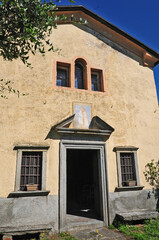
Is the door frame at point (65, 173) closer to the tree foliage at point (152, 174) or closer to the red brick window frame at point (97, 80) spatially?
the tree foliage at point (152, 174)

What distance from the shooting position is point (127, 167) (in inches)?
277

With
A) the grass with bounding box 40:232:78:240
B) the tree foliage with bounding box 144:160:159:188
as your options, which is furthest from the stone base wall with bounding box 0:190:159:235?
the tree foliage with bounding box 144:160:159:188

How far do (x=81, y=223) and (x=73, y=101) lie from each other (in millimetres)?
4199

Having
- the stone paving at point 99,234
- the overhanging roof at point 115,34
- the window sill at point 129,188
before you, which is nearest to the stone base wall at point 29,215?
the stone paving at point 99,234

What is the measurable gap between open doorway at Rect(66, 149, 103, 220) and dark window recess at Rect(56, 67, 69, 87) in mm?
2978

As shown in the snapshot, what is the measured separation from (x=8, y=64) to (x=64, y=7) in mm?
3568

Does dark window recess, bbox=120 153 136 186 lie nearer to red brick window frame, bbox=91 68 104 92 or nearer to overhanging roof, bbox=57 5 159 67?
red brick window frame, bbox=91 68 104 92

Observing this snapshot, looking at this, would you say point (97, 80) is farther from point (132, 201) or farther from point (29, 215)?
point (29, 215)

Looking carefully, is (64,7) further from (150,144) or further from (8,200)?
(8,200)

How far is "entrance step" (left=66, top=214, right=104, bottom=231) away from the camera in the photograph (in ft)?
18.4

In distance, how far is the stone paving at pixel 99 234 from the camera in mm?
5016

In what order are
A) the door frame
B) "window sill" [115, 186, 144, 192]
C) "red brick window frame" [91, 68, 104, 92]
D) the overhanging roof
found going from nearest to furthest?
the door frame
"window sill" [115, 186, 144, 192]
"red brick window frame" [91, 68, 104, 92]
the overhanging roof

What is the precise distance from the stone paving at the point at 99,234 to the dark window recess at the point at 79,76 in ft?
17.3

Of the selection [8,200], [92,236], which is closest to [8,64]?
[8,200]
